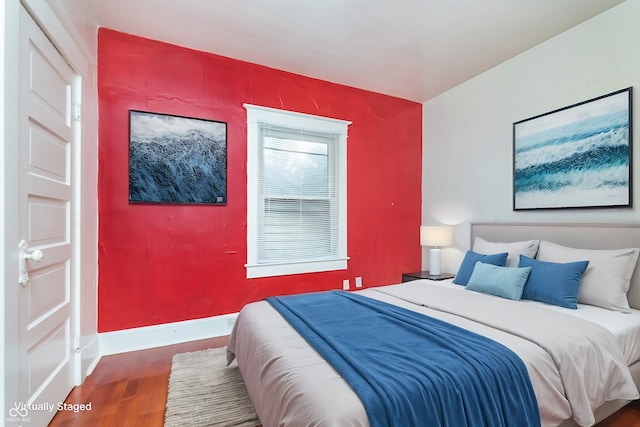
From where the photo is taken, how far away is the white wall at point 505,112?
7.87 feet

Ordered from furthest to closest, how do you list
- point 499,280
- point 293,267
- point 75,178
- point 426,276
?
point 426,276 < point 293,267 < point 499,280 < point 75,178

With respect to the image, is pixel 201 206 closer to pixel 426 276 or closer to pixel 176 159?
pixel 176 159

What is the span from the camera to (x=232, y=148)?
3180mm

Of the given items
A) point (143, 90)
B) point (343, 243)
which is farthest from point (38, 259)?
point (343, 243)

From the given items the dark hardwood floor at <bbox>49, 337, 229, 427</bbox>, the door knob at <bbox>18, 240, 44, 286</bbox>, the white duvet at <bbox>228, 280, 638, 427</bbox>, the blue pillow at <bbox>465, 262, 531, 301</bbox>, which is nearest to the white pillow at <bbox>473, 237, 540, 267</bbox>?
the blue pillow at <bbox>465, 262, 531, 301</bbox>

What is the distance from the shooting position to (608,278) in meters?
2.14

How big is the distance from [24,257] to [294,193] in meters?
2.41

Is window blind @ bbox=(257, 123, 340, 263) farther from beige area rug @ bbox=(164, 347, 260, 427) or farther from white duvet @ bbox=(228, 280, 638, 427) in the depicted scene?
white duvet @ bbox=(228, 280, 638, 427)

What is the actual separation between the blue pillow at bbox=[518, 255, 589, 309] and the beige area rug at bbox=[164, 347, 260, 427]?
7.17 feet

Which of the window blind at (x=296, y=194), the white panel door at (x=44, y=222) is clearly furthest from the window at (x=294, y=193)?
the white panel door at (x=44, y=222)

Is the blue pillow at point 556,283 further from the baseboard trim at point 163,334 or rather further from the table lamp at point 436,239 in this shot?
the baseboard trim at point 163,334

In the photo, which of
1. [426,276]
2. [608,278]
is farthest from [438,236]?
[608,278]

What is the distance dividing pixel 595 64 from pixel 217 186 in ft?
11.6

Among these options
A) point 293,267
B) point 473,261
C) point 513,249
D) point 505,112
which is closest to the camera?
point 513,249
